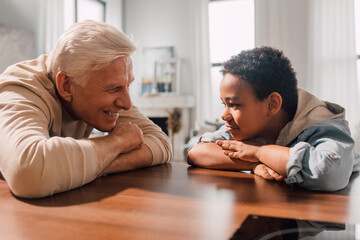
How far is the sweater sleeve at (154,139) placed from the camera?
1312 millimetres

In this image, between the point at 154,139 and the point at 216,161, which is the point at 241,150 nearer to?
the point at 216,161

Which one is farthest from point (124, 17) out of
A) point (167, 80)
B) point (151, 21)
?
point (167, 80)

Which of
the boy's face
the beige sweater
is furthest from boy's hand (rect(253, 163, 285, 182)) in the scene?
the beige sweater

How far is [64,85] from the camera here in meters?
1.21

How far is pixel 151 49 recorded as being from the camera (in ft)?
23.4

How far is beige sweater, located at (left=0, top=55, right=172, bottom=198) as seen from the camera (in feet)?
2.78

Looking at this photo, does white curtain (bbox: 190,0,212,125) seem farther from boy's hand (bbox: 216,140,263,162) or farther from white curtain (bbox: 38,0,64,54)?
boy's hand (bbox: 216,140,263,162)

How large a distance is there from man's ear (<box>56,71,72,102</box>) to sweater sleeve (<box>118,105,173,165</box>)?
0.28 meters

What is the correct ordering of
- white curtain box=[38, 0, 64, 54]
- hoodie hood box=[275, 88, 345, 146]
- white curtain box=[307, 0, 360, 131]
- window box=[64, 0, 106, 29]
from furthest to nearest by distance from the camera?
window box=[64, 0, 106, 29]
white curtain box=[307, 0, 360, 131]
white curtain box=[38, 0, 64, 54]
hoodie hood box=[275, 88, 345, 146]

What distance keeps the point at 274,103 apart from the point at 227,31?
19.1ft

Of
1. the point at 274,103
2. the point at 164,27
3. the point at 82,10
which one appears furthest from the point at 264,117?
the point at 164,27

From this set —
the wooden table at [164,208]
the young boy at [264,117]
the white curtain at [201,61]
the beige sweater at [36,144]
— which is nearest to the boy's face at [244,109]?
the young boy at [264,117]

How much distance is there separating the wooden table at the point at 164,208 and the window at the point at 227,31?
5.69m

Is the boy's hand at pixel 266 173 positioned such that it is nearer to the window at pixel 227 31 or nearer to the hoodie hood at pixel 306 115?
the hoodie hood at pixel 306 115
